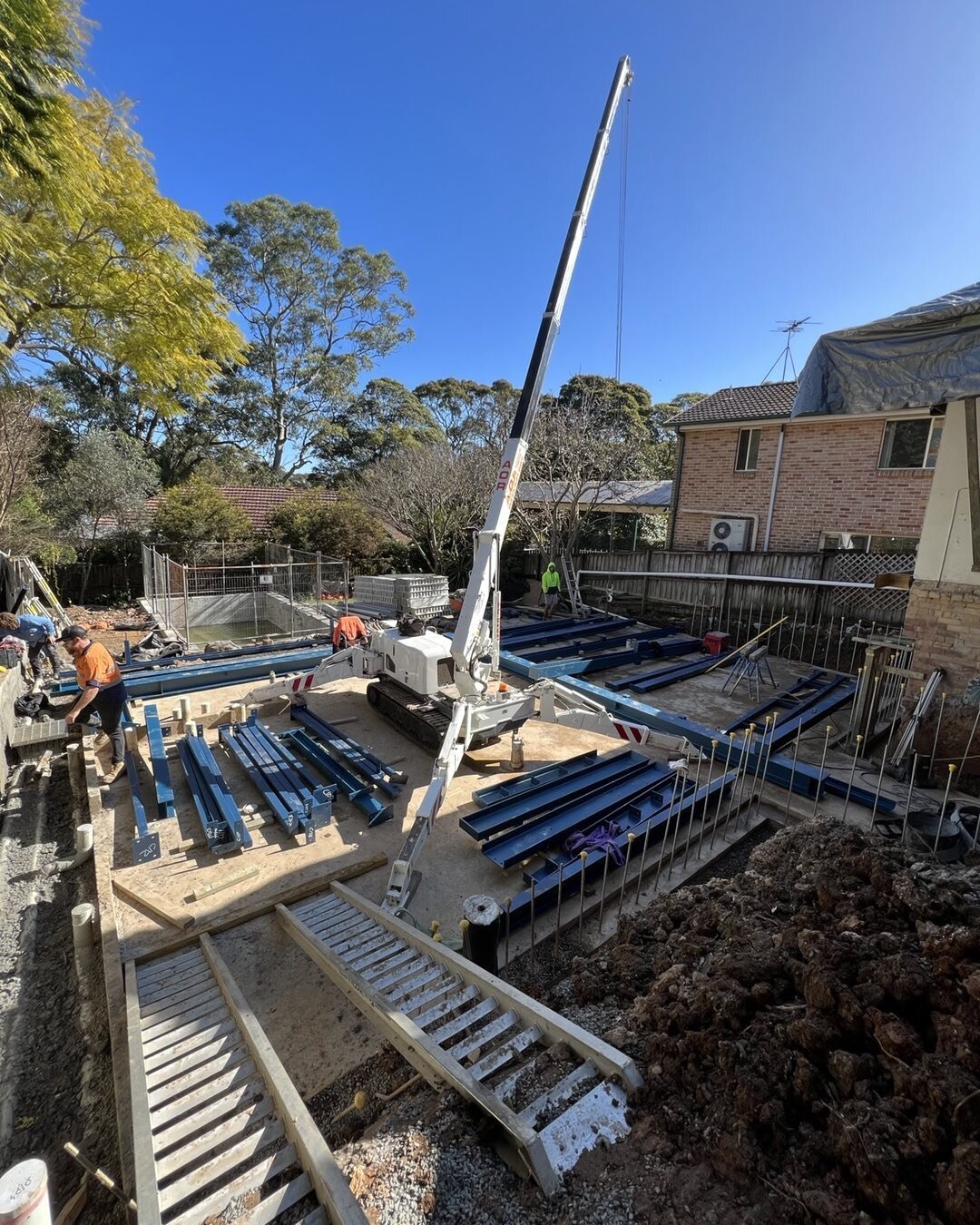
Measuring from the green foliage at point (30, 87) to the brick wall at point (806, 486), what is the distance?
1394cm

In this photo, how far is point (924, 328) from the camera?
14.1 ft

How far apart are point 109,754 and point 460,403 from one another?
3228 cm

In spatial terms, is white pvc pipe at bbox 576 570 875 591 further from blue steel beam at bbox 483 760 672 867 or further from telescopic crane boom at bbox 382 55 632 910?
telescopic crane boom at bbox 382 55 632 910

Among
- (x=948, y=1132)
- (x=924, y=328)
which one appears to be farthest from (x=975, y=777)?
(x=948, y=1132)

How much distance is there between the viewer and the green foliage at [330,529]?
712 inches

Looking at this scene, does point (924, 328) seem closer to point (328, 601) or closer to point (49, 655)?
point (49, 655)

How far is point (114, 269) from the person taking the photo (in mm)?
9047

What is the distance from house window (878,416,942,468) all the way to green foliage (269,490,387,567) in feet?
47.7

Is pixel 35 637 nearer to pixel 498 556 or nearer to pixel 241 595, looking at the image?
pixel 241 595

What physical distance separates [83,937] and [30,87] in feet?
27.0

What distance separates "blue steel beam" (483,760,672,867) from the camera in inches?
176

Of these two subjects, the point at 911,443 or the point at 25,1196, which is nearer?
the point at 25,1196

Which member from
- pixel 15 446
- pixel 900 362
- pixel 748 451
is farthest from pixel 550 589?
pixel 15 446

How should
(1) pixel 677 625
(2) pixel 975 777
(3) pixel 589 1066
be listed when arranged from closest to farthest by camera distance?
1. (3) pixel 589 1066
2. (2) pixel 975 777
3. (1) pixel 677 625
